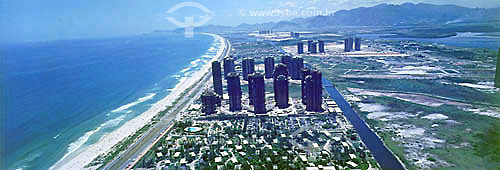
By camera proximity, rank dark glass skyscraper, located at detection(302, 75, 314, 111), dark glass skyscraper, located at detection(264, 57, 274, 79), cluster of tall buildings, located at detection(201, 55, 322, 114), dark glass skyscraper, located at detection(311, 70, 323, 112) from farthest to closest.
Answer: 1. dark glass skyscraper, located at detection(264, 57, 274, 79)
2. cluster of tall buildings, located at detection(201, 55, 322, 114)
3. dark glass skyscraper, located at detection(302, 75, 314, 111)
4. dark glass skyscraper, located at detection(311, 70, 323, 112)

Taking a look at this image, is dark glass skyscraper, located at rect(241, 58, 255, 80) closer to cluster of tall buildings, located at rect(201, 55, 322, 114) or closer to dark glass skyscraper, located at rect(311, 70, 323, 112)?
cluster of tall buildings, located at rect(201, 55, 322, 114)

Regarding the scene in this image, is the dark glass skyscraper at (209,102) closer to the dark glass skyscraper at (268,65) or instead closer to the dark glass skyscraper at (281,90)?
the dark glass skyscraper at (281,90)

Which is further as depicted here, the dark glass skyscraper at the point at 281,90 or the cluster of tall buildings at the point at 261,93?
the dark glass skyscraper at the point at 281,90

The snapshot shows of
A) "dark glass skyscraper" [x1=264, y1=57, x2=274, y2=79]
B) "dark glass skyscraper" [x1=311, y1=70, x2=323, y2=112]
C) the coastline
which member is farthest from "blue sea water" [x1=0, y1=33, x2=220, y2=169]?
"dark glass skyscraper" [x1=311, y1=70, x2=323, y2=112]

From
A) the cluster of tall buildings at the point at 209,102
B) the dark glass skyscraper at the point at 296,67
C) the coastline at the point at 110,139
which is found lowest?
the coastline at the point at 110,139

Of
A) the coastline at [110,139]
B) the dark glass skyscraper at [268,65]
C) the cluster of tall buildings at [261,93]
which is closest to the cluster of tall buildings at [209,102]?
the cluster of tall buildings at [261,93]

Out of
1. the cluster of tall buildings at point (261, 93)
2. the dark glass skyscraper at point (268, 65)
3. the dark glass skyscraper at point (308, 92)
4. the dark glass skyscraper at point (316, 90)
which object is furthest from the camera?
the dark glass skyscraper at point (268, 65)

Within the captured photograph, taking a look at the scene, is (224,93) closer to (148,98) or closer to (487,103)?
(148,98)
